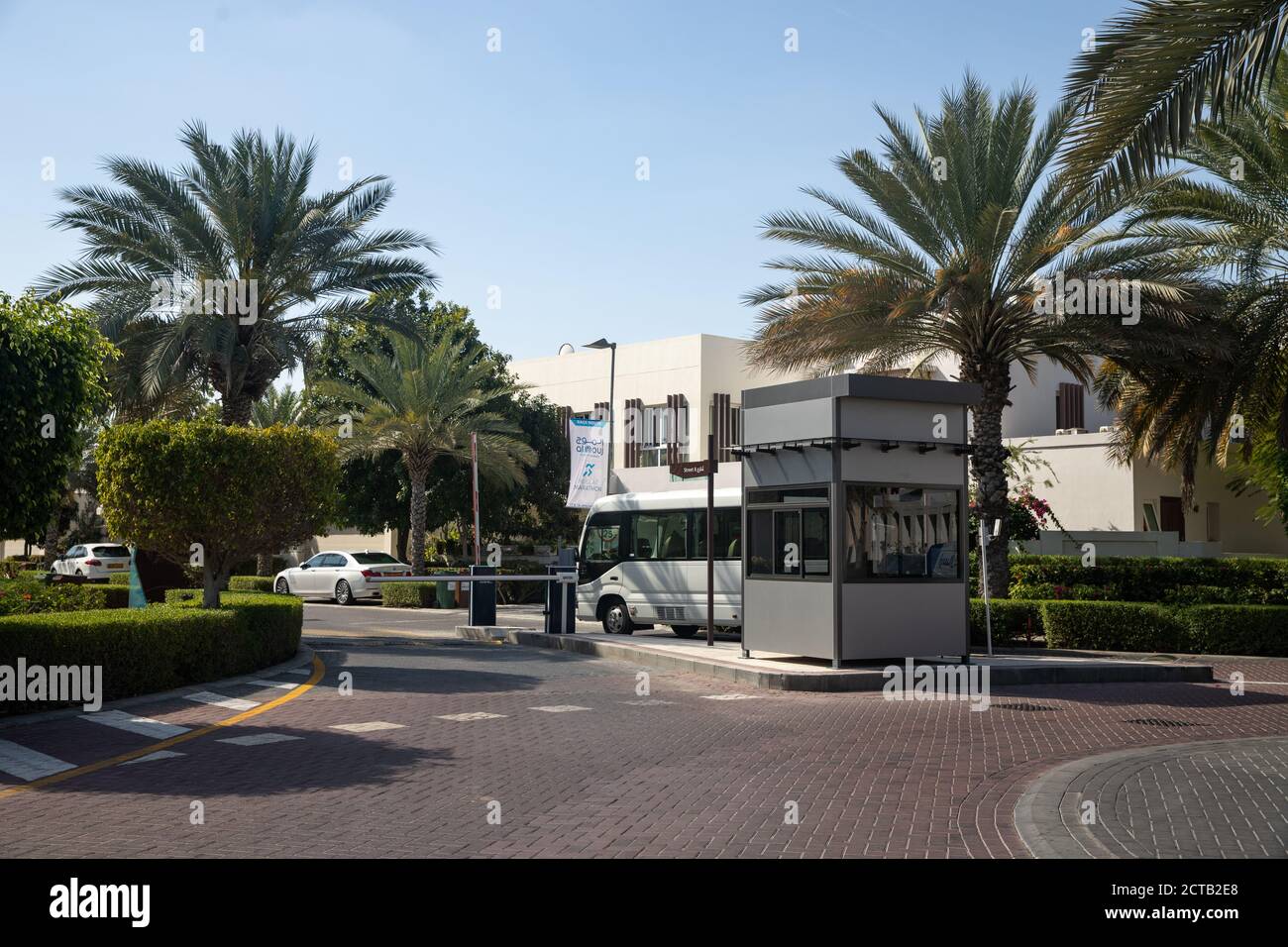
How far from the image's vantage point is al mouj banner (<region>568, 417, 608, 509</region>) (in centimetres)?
2989

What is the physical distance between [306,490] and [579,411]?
31046 millimetres

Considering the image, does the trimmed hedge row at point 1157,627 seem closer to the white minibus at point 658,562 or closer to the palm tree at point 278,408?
the white minibus at point 658,562

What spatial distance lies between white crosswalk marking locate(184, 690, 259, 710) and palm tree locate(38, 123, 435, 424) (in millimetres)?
10089

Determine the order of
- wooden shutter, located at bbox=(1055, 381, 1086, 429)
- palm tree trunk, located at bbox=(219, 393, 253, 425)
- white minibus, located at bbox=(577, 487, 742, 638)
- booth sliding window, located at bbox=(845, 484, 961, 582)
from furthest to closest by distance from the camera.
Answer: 1. wooden shutter, located at bbox=(1055, 381, 1086, 429)
2. palm tree trunk, located at bbox=(219, 393, 253, 425)
3. white minibus, located at bbox=(577, 487, 742, 638)
4. booth sliding window, located at bbox=(845, 484, 961, 582)

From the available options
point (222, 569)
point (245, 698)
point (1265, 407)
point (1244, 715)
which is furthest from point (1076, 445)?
point (245, 698)

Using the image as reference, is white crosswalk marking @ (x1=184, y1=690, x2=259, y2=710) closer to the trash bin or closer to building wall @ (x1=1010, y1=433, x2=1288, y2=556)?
the trash bin

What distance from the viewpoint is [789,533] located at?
626 inches

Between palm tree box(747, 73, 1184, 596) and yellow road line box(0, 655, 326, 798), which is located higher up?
palm tree box(747, 73, 1184, 596)

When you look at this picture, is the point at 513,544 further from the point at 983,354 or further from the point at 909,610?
the point at 909,610

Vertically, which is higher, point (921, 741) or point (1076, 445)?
point (1076, 445)

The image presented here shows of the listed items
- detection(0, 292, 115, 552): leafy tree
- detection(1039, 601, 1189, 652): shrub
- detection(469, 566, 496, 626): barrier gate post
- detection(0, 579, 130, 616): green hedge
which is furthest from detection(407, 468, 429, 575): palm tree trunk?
detection(0, 292, 115, 552): leafy tree

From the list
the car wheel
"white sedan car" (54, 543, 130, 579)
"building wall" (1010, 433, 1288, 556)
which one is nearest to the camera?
the car wheel

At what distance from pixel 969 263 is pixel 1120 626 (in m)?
→ 6.39

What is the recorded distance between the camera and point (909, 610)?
15.5m
